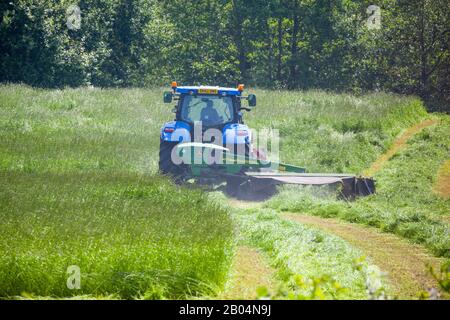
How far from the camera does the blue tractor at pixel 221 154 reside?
15359 millimetres

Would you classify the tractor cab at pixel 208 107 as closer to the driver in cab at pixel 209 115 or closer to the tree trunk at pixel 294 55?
the driver in cab at pixel 209 115

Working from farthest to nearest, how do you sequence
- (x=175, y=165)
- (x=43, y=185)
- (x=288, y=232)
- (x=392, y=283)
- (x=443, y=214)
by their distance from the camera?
(x=175, y=165), (x=443, y=214), (x=43, y=185), (x=288, y=232), (x=392, y=283)

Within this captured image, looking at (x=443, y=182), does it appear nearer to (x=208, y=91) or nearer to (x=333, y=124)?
(x=208, y=91)

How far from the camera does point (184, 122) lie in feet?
54.3

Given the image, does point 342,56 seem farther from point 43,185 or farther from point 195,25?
point 43,185

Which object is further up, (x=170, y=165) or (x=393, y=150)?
(x=393, y=150)

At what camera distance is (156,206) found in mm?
11500

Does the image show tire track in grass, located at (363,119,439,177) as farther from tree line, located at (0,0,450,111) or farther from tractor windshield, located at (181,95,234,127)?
tree line, located at (0,0,450,111)

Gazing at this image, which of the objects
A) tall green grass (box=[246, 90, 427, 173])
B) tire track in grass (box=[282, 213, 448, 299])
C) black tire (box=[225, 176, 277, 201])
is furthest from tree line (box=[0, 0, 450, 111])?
tire track in grass (box=[282, 213, 448, 299])

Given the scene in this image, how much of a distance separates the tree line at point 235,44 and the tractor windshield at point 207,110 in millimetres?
21473

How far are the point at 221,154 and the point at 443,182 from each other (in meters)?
5.67

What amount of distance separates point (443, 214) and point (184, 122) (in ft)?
17.4

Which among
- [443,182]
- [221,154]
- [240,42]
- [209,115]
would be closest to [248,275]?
[221,154]
